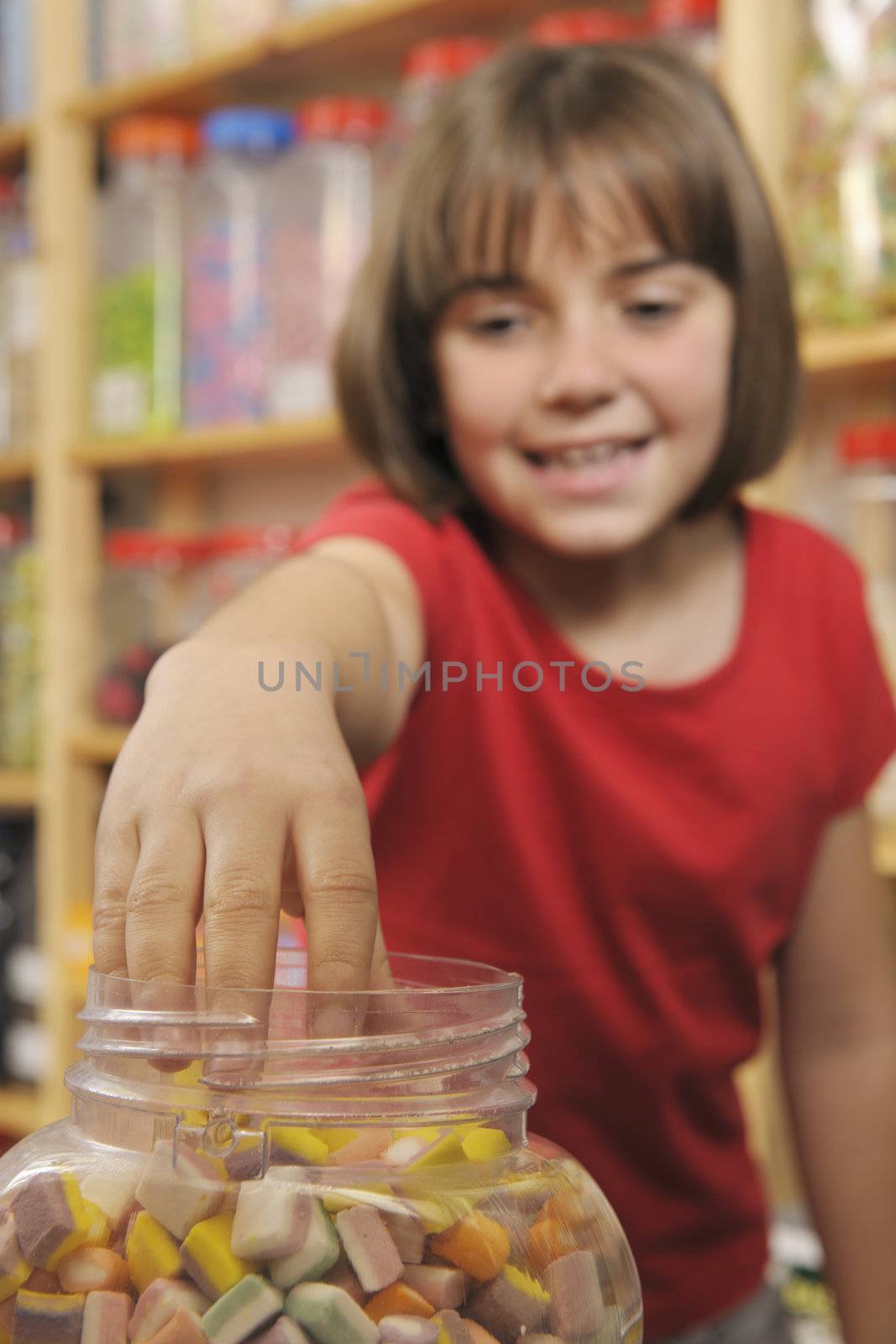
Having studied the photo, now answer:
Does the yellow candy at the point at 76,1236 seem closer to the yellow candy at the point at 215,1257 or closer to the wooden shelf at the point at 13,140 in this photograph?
the yellow candy at the point at 215,1257

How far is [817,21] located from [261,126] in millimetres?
426

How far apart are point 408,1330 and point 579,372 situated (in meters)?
0.26

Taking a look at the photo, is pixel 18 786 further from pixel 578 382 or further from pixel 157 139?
pixel 578 382

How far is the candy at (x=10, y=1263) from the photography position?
0.57ft

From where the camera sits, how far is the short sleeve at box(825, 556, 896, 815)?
1.73 ft

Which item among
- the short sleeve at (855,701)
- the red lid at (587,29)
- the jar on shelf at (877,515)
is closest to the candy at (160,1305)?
the short sleeve at (855,701)

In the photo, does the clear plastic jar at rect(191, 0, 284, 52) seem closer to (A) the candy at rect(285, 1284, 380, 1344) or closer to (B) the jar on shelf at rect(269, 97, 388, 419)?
(B) the jar on shelf at rect(269, 97, 388, 419)

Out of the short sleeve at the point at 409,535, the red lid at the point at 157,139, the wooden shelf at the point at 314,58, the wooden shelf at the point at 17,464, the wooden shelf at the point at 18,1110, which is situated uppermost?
the wooden shelf at the point at 314,58

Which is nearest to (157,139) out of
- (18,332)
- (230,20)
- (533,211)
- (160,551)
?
(230,20)

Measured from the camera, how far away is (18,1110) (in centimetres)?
121

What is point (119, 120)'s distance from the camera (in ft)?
3.98

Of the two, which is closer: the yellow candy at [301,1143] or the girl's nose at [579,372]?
the yellow candy at [301,1143]

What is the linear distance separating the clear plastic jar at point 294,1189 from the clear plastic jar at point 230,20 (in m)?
1.06

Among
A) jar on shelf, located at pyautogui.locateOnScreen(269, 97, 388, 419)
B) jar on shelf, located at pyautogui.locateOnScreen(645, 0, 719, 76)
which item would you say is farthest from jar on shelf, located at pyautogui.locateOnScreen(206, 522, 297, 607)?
jar on shelf, located at pyautogui.locateOnScreen(645, 0, 719, 76)
